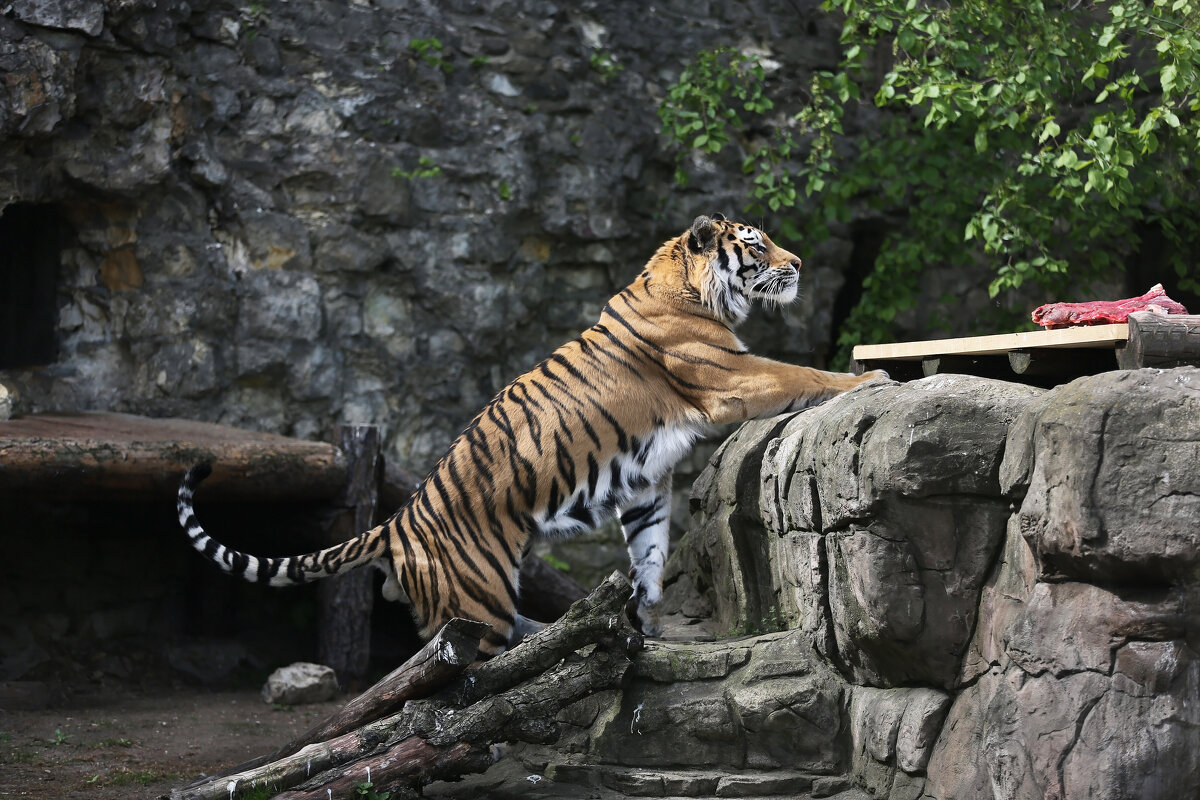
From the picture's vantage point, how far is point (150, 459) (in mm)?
5969

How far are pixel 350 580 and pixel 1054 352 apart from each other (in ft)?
13.7

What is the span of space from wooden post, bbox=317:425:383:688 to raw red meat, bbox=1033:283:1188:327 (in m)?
3.83

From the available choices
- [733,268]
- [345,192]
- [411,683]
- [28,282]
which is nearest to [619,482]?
[733,268]

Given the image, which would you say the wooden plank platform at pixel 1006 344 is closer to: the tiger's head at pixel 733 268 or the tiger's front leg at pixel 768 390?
the tiger's front leg at pixel 768 390

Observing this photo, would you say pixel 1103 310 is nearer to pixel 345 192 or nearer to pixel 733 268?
pixel 733 268

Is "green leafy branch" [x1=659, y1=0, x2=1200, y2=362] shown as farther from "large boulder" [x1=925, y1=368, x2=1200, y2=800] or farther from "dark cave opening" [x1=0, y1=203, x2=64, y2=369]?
"dark cave opening" [x1=0, y1=203, x2=64, y2=369]

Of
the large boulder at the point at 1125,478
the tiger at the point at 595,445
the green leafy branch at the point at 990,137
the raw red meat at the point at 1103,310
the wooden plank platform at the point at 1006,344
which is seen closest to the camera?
the large boulder at the point at 1125,478

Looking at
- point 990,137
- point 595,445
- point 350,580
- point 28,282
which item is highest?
point 990,137

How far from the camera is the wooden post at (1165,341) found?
11.4ft

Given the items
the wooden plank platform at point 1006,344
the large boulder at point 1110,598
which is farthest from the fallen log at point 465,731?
the wooden plank platform at point 1006,344

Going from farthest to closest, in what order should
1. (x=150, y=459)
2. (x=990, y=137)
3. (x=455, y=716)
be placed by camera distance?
(x=990, y=137)
(x=150, y=459)
(x=455, y=716)

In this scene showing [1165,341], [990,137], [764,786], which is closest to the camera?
[1165,341]

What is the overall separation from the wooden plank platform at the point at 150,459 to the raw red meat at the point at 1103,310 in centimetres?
396

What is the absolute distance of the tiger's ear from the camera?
17.5 ft
